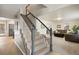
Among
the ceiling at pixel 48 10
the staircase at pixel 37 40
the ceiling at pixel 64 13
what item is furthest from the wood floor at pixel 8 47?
the ceiling at pixel 64 13

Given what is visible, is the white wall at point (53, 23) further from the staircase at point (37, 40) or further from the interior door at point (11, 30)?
the interior door at point (11, 30)

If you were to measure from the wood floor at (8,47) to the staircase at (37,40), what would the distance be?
0.31m

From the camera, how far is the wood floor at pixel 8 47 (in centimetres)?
247

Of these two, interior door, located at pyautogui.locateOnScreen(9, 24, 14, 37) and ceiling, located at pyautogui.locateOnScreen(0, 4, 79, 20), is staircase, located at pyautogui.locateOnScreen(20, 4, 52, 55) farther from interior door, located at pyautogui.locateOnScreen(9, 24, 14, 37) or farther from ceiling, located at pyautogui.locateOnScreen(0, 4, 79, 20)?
interior door, located at pyautogui.locateOnScreen(9, 24, 14, 37)

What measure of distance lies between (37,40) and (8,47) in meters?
0.55

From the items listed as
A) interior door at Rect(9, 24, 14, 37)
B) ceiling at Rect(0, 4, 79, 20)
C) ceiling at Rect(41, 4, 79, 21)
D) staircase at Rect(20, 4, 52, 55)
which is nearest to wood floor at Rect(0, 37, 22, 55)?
interior door at Rect(9, 24, 14, 37)

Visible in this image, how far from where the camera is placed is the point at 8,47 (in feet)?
8.15

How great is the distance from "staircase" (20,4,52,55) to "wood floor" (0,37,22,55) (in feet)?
1.01

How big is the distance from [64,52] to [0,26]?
1288mm

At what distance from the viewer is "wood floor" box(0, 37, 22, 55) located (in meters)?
2.47

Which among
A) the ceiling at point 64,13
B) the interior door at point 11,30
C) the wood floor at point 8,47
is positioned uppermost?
the ceiling at point 64,13

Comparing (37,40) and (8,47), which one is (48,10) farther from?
(8,47)
